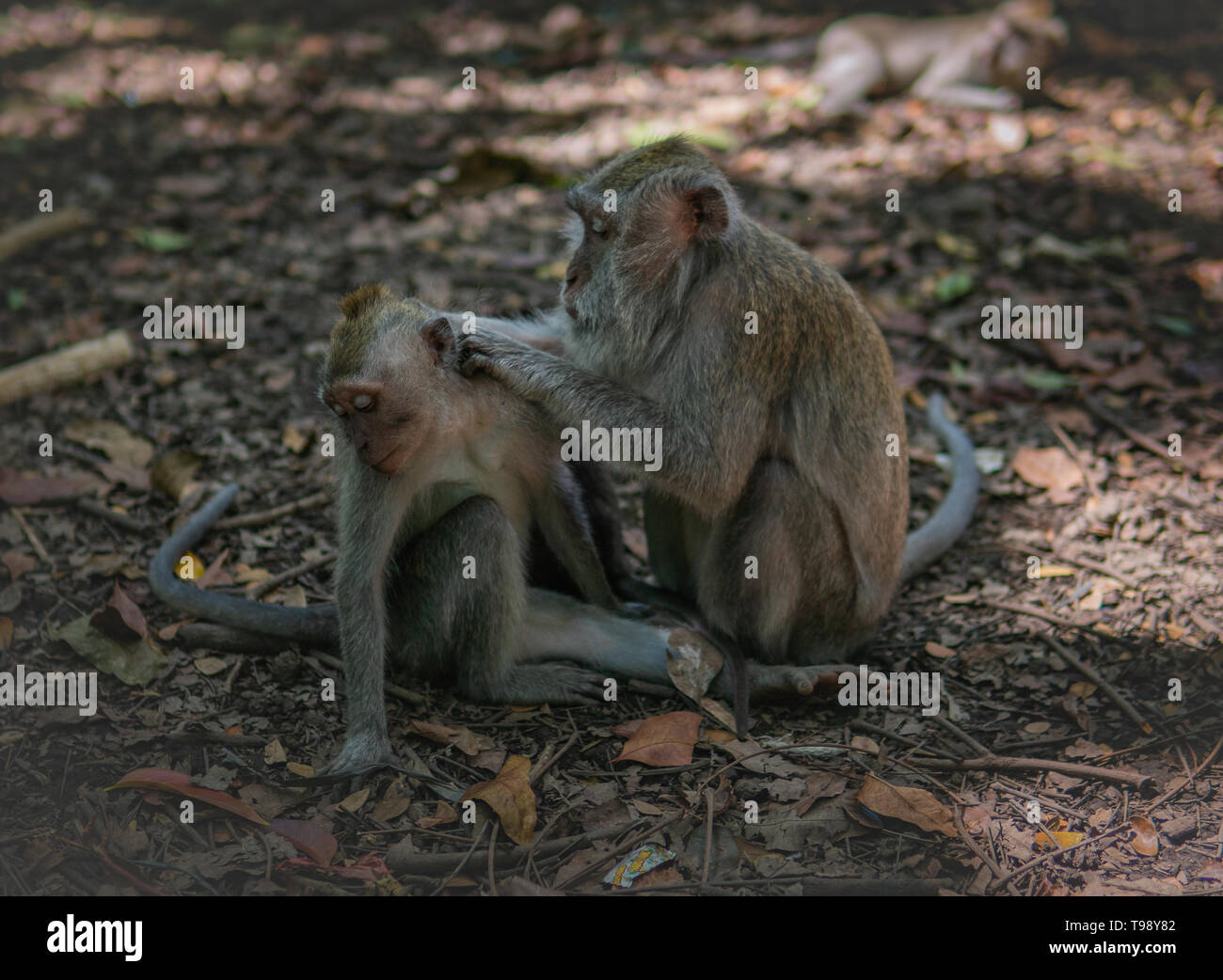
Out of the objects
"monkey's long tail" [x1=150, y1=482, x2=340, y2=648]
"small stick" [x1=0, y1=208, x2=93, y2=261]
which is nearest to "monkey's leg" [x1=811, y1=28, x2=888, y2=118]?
"small stick" [x1=0, y1=208, x2=93, y2=261]

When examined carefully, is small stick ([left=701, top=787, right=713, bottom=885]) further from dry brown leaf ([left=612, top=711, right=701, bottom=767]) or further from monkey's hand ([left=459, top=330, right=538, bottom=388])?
monkey's hand ([left=459, top=330, right=538, bottom=388])

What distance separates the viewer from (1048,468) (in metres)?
7.22

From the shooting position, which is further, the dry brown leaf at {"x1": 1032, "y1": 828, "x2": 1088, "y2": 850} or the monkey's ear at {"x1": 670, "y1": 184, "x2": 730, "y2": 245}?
the monkey's ear at {"x1": 670, "y1": 184, "x2": 730, "y2": 245}

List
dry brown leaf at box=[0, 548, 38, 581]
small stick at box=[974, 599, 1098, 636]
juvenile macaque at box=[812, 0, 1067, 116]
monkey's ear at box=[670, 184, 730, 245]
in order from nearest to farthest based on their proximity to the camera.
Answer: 1. monkey's ear at box=[670, 184, 730, 245]
2. small stick at box=[974, 599, 1098, 636]
3. dry brown leaf at box=[0, 548, 38, 581]
4. juvenile macaque at box=[812, 0, 1067, 116]

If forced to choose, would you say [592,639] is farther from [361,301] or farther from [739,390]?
[361,301]

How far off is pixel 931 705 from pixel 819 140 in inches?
304

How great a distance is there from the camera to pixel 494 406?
5398mm

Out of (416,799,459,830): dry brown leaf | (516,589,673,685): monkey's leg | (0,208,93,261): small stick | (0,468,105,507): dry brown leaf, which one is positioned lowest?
(416,799,459,830): dry brown leaf

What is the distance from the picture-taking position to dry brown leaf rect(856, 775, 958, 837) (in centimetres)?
468

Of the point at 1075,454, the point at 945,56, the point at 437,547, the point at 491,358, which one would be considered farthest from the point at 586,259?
the point at 945,56

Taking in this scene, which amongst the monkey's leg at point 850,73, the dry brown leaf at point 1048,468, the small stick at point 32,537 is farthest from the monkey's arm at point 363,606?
the monkey's leg at point 850,73

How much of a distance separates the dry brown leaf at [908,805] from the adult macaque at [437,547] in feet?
4.10

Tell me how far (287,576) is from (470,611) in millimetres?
1459
